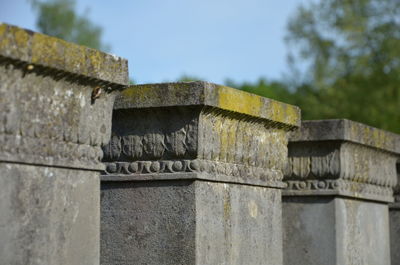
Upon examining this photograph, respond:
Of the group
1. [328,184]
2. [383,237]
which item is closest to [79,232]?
[328,184]

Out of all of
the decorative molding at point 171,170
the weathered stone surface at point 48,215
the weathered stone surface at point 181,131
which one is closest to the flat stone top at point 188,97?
the weathered stone surface at point 181,131

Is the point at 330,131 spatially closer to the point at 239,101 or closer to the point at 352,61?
the point at 239,101

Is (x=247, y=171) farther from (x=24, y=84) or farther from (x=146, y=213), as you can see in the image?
(x=24, y=84)

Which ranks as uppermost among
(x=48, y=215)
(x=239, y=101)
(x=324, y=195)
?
(x=239, y=101)

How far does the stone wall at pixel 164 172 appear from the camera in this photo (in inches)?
146

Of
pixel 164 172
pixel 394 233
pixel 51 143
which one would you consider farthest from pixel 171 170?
pixel 394 233

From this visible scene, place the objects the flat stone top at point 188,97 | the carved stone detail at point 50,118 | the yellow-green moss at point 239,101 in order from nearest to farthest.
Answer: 1. the carved stone detail at point 50,118
2. the flat stone top at point 188,97
3. the yellow-green moss at point 239,101

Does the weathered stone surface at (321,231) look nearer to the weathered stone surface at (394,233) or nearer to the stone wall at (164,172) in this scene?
the stone wall at (164,172)

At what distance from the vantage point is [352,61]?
27.2 m

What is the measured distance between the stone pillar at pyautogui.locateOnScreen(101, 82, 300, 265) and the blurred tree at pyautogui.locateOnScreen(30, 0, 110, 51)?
3334cm

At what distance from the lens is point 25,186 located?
3.71 metres

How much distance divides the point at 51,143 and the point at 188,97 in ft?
3.43

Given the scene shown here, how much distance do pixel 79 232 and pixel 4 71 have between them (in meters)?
0.77

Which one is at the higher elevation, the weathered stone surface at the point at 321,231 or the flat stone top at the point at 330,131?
the flat stone top at the point at 330,131
